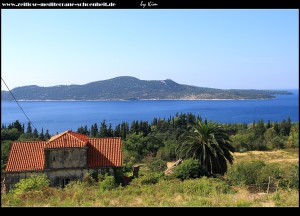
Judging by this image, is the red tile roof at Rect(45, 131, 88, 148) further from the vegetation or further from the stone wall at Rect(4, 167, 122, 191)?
the vegetation

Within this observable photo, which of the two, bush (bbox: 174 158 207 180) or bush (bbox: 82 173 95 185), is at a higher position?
bush (bbox: 174 158 207 180)

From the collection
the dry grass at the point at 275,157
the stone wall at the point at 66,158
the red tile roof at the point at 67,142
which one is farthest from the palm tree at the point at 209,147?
the dry grass at the point at 275,157

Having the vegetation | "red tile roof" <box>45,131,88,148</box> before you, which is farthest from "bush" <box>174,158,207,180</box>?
"red tile roof" <box>45,131,88,148</box>

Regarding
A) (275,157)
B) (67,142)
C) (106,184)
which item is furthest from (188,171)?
(275,157)

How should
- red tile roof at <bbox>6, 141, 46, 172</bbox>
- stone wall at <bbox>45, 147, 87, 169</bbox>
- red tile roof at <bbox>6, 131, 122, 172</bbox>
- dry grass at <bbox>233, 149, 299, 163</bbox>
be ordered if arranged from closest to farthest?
1. red tile roof at <bbox>6, 141, 46, 172</bbox>
2. red tile roof at <bbox>6, 131, 122, 172</bbox>
3. stone wall at <bbox>45, 147, 87, 169</bbox>
4. dry grass at <bbox>233, 149, 299, 163</bbox>

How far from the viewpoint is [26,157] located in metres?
23.1

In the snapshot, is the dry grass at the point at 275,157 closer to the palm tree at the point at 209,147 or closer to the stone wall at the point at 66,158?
the palm tree at the point at 209,147

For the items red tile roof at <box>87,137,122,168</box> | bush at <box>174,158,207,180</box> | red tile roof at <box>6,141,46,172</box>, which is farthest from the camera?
red tile roof at <box>87,137,122,168</box>

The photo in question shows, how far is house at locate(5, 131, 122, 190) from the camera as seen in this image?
2247 centimetres

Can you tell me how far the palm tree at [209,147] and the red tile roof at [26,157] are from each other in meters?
9.77

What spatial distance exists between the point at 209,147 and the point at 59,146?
10.1 meters

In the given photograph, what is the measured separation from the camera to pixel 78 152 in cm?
2297

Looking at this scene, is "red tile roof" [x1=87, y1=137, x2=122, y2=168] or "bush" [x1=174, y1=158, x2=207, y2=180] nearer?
"bush" [x1=174, y1=158, x2=207, y2=180]

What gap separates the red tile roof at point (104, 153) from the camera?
75.7 ft
